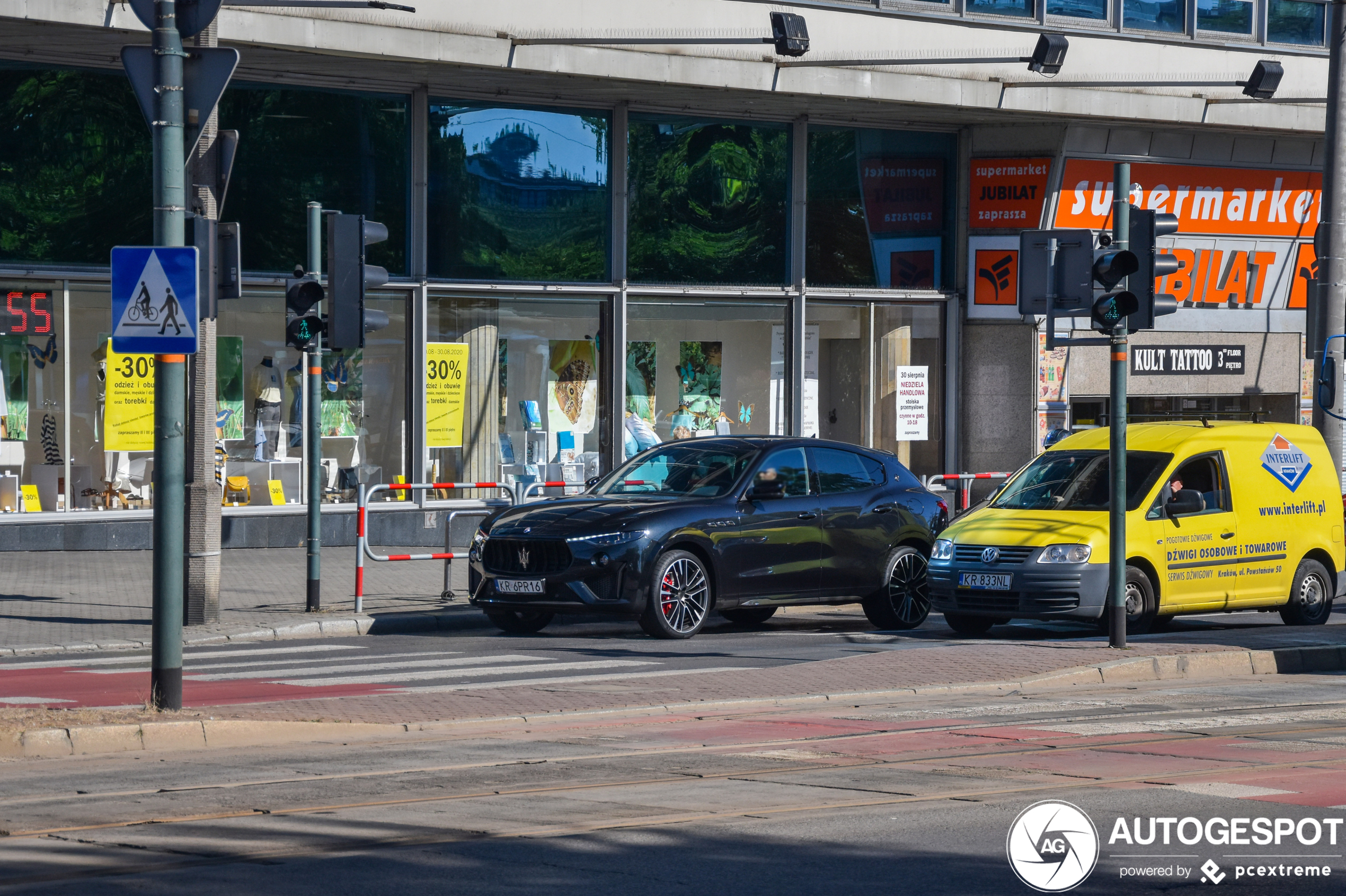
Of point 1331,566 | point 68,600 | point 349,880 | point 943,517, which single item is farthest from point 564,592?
point 349,880

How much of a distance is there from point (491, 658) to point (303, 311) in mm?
4138

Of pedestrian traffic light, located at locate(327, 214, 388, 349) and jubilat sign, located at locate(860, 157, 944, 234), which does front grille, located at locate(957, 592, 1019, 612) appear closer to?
pedestrian traffic light, located at locate(327, 214, 388, 349)

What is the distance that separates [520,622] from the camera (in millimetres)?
15789

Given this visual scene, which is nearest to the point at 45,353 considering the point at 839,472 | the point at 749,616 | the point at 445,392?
the point at 445,392

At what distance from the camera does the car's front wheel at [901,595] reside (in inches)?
645

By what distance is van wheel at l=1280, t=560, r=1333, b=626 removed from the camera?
1639 centimetres

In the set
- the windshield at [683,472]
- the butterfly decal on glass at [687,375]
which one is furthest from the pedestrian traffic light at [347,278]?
the butterfly decal on glass at [687,375]

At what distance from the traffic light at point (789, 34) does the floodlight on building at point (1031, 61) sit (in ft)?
3.08

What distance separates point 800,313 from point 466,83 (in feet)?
19.2

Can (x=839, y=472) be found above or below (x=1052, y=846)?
above

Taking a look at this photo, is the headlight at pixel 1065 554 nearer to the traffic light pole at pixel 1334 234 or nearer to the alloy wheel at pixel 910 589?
the alloy wheel at pixel 910 589

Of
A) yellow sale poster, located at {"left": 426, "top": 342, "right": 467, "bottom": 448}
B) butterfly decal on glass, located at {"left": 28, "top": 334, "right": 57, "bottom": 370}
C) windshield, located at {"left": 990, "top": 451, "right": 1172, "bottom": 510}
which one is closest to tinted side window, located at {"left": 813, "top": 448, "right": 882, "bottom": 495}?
windshield, located at {"left": 990, "top": 451, "right": 1172, "bottom": 510}

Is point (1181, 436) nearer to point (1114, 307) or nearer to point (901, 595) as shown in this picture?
point (901, 595)

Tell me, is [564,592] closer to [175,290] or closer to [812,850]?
[175,290]
